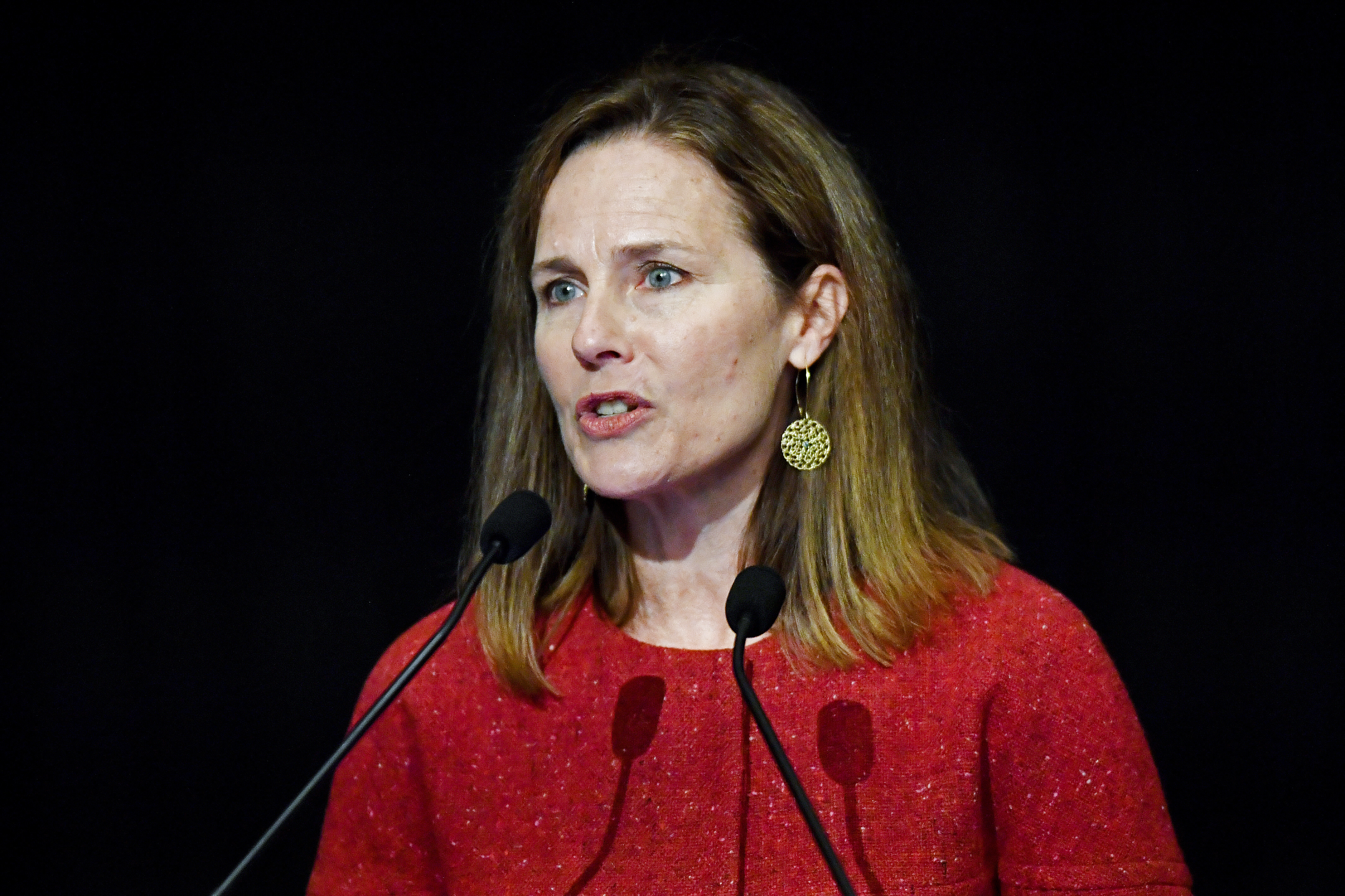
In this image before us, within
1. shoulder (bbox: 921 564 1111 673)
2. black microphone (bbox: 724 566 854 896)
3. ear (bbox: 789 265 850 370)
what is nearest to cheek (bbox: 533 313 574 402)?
ear (bbox: 789 265 850 370)

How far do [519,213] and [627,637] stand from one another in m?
0.65

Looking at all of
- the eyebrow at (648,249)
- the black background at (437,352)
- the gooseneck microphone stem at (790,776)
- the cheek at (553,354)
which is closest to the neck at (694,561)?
the cheek at (553,354)

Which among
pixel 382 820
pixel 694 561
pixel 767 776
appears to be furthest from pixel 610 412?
pixel 382 820

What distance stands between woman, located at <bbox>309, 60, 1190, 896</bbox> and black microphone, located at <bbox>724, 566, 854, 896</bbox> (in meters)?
0.30

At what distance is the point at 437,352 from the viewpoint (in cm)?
245

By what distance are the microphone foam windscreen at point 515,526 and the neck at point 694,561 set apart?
1.23 ft

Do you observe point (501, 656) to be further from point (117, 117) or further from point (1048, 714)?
point (117, 117)

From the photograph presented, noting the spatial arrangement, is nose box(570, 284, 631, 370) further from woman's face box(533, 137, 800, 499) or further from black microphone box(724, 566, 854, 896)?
black microphone box(724, 566, 854, 896)

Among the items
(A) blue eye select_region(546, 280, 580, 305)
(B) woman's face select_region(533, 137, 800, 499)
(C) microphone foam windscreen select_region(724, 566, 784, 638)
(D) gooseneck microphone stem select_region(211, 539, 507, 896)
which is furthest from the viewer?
(A) blue eye select_region(546, 280, 580, 305)

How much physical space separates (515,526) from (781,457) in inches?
21.8

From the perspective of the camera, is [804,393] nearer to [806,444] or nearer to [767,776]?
[806,444]

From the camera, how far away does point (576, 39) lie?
2445 millimetres

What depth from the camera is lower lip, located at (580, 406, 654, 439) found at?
5.83 feet

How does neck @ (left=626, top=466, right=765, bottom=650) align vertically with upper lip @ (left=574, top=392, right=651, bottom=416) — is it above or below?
below
